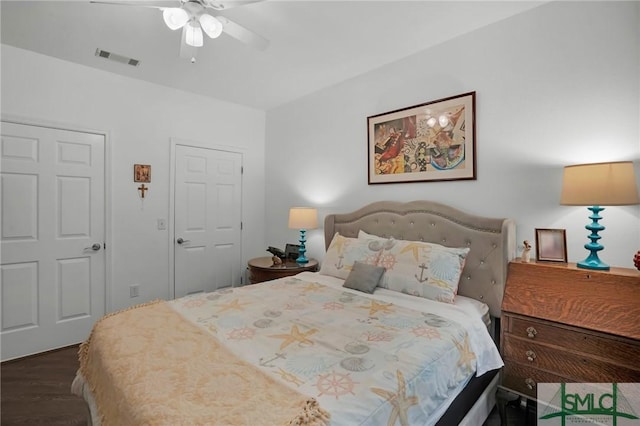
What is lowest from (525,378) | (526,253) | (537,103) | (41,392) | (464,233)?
(41,392)

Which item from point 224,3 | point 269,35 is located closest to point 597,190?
point 224,3

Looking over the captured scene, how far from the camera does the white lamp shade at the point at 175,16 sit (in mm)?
1688

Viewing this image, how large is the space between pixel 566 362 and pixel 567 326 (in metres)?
0.19

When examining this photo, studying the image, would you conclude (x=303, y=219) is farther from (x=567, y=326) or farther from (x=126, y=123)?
(x=567, y=326)

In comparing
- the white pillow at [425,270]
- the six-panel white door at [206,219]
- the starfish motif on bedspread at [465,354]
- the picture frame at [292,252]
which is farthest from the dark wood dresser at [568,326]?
the six-panel white door at [206,219]

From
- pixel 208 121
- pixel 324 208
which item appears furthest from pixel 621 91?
pixel 208 121

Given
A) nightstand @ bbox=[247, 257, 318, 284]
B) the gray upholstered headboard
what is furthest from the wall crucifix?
the gray upholstered headboard

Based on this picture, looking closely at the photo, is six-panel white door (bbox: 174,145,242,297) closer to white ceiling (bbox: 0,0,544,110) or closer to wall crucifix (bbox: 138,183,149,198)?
wall crucifix (bbox: 138,183,149,198)

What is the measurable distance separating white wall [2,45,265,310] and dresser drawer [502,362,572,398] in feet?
10.7

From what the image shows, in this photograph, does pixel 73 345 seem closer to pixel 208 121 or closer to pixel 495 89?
pixel 208 121

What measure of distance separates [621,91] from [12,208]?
446 cm

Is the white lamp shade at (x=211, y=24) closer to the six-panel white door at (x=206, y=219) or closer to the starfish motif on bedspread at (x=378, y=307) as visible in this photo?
the starfish motif on bedspread at (x=378, y=307)

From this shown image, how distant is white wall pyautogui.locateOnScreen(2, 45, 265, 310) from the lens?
262 cm

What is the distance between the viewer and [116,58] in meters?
2.71
